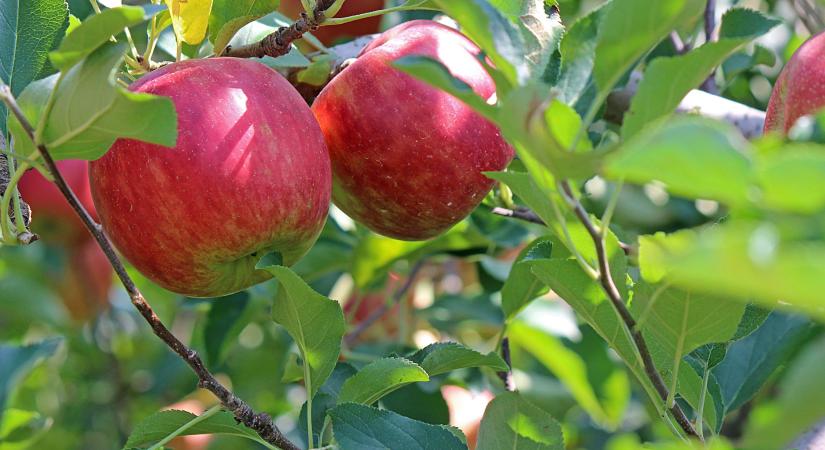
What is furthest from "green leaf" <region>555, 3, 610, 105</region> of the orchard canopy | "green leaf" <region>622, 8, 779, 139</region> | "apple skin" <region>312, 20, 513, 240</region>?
"apple skin" <region>312, 20, 513, 240</region>

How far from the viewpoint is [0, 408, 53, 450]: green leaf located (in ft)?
4.43

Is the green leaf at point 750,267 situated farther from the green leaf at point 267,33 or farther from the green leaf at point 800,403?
the green leaf at point 267,33

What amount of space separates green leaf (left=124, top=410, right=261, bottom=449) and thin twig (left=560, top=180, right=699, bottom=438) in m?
0.38

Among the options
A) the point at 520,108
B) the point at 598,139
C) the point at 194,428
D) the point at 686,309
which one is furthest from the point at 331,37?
the point at 520,108

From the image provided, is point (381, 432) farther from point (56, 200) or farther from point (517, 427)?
point (56, 200)

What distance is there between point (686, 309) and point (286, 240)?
393 millimetres

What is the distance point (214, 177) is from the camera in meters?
0.83

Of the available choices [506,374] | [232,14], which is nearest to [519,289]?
[506,374]

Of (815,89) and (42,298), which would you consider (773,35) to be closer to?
(815,89)

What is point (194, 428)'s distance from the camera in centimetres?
90

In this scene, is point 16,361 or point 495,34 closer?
point 495,34

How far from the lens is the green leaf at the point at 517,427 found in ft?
2.81

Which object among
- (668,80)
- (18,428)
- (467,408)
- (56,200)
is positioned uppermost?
(668,80)

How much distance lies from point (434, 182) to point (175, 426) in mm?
352
